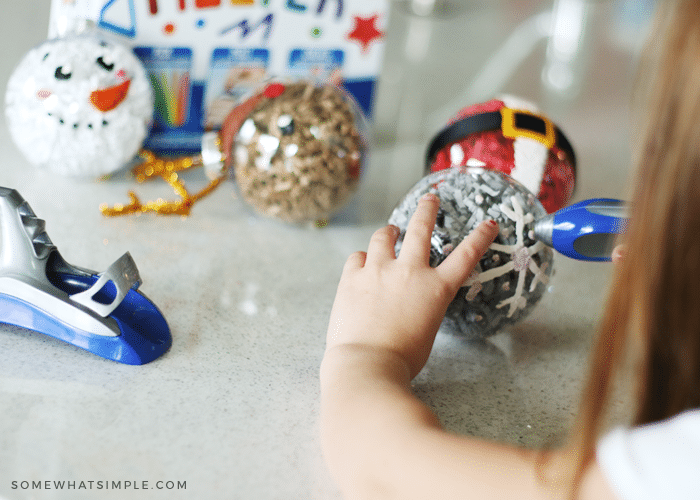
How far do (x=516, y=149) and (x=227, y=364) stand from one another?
0.92 feet

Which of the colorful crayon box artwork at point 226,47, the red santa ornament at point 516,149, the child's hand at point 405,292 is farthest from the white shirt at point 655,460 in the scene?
the colorful crayon box artwork at point 226,47

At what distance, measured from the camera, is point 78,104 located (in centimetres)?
60

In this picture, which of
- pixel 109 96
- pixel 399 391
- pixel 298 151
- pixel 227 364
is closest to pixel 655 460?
pixel 399 391

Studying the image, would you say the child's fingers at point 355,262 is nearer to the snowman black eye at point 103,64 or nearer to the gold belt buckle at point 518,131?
the gold belt buckle at point 518,131

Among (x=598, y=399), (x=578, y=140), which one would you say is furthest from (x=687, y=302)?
(x=578, y=140)

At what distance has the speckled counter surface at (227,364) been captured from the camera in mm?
369

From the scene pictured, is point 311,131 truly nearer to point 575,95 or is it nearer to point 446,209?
point 446,209

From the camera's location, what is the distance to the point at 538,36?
1.20m

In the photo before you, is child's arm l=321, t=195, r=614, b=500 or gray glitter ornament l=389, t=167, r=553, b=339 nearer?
child's arm l=321, t=195, r=614, b=500

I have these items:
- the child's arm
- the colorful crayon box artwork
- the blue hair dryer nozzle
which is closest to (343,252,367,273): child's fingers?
the child's arm

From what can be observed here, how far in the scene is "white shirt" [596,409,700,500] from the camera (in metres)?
0.25

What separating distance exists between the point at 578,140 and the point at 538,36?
424 millimetres

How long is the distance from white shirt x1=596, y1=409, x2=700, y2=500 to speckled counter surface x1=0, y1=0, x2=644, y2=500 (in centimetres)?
15

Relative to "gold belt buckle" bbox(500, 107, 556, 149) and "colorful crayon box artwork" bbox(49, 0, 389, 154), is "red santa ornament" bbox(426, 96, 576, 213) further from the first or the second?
"colorful crayon box artwork" bbox(49, 0, 389, 154)
